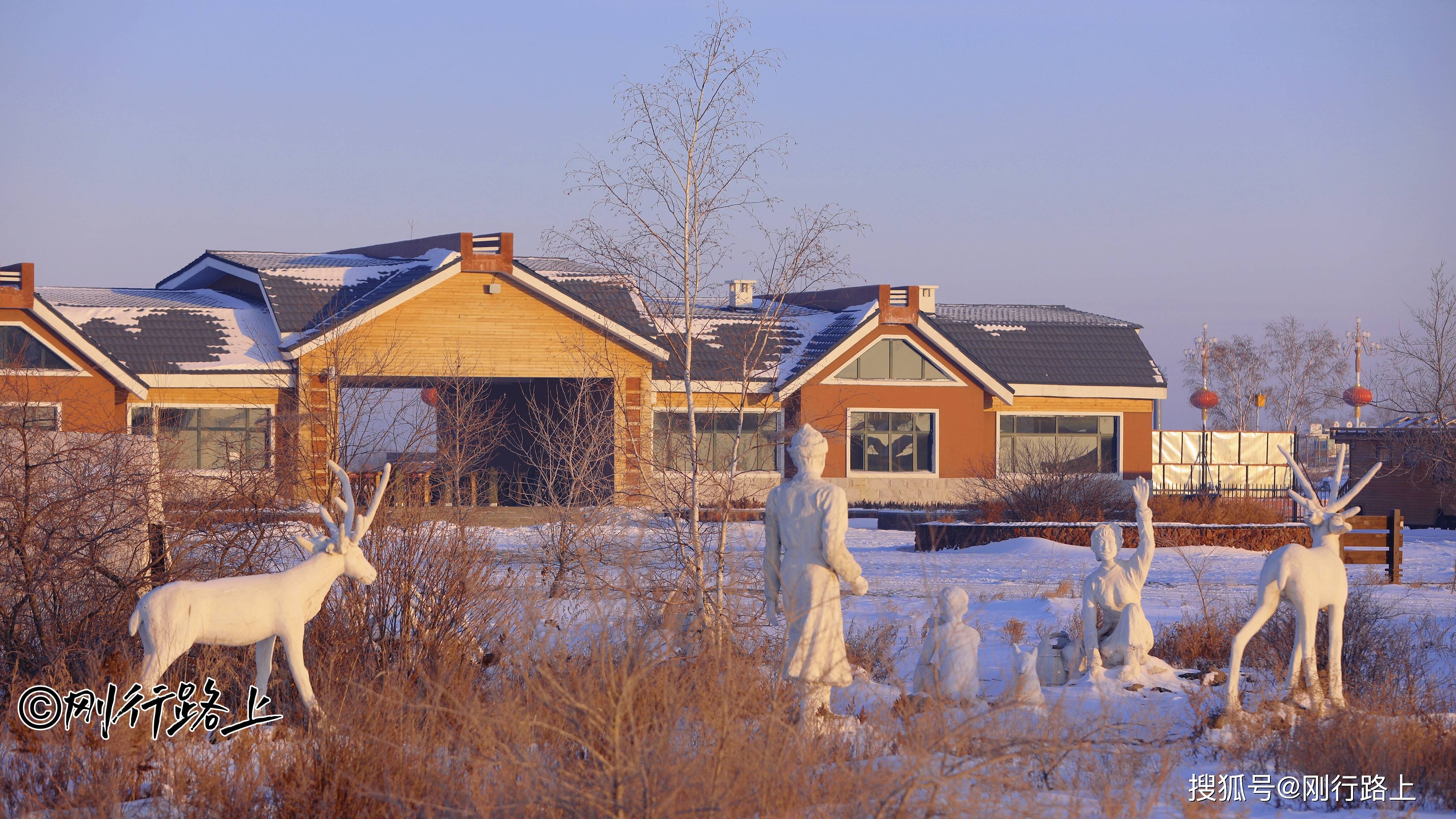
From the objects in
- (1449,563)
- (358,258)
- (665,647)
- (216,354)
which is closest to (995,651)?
(665,647)

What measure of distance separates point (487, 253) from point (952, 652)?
68.1 feet

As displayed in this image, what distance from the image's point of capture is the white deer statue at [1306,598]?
26.0ft

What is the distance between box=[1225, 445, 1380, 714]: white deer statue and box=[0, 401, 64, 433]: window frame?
7.70 meters

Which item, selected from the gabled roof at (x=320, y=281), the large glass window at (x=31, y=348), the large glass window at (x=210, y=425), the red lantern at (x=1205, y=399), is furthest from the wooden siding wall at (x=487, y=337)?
the red lantern at (x=1205, y=399)

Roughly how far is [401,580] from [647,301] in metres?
4.12

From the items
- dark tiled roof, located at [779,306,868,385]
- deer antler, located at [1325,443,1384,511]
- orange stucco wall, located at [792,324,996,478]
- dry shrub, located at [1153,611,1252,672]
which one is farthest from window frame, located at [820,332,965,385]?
deer antler, located at [1325,443,1384,511]

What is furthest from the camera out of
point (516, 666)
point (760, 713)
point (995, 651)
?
point (995, 651)

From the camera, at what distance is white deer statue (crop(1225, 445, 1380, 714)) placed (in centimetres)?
793

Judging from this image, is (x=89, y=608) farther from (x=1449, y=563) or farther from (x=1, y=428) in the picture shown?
(x=1449, y=563)

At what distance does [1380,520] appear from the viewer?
1831cm

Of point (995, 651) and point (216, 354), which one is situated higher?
point (216, 354)

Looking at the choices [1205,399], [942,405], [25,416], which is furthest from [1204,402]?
[25,416]

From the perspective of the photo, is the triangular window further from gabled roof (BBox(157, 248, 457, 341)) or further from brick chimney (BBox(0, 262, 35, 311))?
brick chimney (BBox(0, 262, 35, 311))

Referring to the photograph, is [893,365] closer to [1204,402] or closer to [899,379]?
[899,379]
